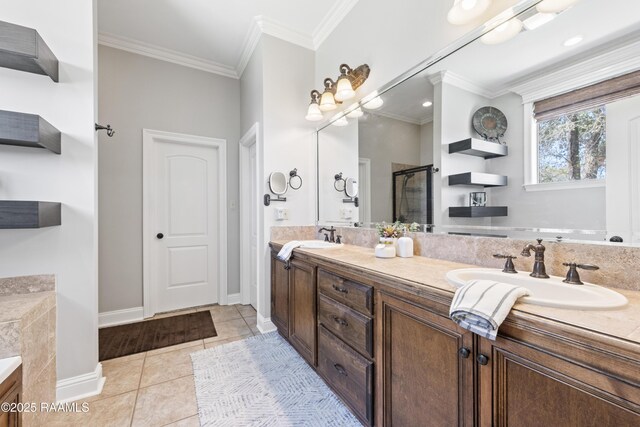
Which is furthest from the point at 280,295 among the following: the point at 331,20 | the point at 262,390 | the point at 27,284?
the point at 331,20

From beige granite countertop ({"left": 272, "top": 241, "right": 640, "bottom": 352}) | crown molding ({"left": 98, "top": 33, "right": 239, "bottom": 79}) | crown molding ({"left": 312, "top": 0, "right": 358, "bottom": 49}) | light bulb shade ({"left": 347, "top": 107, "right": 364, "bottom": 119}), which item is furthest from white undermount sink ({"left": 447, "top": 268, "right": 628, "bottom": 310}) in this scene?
crown molding ({"left": 98, "top": 33, "right": 239, "bottom": 79})

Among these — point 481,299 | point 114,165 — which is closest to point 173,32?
point 114,165

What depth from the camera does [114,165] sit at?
2844 millimetres

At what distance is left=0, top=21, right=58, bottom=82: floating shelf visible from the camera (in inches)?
55.5

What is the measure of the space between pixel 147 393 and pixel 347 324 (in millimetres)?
1448

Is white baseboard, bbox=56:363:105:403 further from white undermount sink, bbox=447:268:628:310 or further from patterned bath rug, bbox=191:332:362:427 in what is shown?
white undermount sink, bbox=447:268:628:310

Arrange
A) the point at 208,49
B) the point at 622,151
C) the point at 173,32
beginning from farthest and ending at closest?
the point at 208,49 < the point at 173,32 < the point at 622,151

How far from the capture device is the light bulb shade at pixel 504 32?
1253 mm

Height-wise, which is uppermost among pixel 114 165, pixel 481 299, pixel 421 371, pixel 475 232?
pixel 114 165

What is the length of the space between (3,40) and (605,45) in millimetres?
2783

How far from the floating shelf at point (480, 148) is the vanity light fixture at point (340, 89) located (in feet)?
3.64

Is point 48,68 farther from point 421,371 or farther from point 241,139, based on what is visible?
point 421,371

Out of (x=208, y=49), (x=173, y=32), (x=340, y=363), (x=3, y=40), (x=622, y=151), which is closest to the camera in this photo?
(x=622, y=151)

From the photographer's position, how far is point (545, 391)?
2.33 feet
